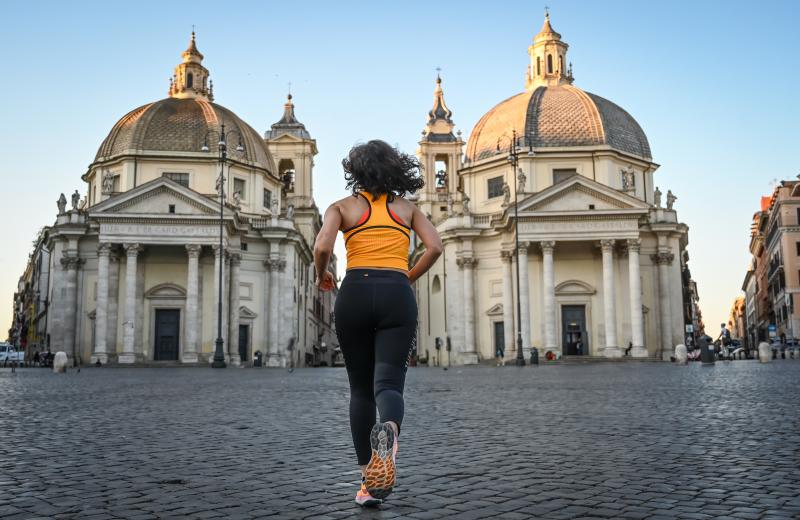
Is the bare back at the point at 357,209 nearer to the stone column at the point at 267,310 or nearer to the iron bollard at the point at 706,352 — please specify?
the iron bollard at the point at 706,352

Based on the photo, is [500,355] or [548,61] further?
→ [548,61]

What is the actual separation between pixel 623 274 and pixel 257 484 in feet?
167

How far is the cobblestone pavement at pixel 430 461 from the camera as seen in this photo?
17.7 ft

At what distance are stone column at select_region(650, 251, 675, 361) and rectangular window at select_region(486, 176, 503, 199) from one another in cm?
1129

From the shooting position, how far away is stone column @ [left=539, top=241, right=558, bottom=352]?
172ft

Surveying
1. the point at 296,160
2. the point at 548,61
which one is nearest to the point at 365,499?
the point at 548,61

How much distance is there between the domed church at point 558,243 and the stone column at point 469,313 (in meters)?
0.07

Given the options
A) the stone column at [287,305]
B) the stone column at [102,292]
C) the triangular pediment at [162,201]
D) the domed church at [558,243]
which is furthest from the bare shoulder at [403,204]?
the stone column at [287,305]

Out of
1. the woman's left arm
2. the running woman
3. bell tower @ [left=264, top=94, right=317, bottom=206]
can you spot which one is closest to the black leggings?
the running woman

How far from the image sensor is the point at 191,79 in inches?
2640

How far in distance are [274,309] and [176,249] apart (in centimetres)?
768

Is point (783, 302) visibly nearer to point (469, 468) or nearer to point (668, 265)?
point (668, 265)

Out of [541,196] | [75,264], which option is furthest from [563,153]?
[75,264]

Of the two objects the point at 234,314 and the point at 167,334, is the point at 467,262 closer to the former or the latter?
the point at 234,314
